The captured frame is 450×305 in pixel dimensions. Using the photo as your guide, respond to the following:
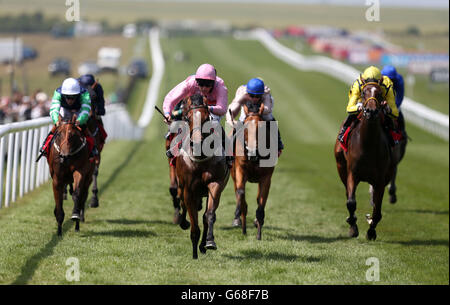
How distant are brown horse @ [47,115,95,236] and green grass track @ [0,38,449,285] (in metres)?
0.42

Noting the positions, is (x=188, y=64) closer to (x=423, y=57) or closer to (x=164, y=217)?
(x=423, y=57)

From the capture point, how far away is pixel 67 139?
1052 centimetres

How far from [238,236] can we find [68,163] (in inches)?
95.3

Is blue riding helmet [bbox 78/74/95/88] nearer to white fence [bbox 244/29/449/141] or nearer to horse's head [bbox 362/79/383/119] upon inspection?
horse's head [bbox 362/79/383/119]

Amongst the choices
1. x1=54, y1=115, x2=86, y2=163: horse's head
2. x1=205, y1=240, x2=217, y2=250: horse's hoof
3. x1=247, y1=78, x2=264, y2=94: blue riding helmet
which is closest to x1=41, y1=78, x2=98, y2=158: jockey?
x1=54, y1=115, x2=86, y2=163: horse's head

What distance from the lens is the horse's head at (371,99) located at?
10.2 meters

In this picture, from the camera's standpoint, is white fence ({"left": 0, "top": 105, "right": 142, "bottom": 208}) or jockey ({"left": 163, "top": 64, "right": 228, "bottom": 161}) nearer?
jockey ({"left": 163, "top": 64, "right": 228, "bottom": 161})

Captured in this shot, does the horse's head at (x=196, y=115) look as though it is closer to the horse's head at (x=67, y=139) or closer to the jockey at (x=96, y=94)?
the horse's head at (x=67, y=139)

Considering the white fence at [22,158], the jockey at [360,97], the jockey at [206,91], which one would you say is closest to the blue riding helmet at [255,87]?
the jockey at [206,91]

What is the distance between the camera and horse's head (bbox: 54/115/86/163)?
1052 centimetres

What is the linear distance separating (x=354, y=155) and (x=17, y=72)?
2044 inches

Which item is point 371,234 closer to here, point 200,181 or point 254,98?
point 254,98

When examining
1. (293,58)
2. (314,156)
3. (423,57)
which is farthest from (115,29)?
(314,156)

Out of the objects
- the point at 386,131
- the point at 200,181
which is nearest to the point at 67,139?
the point at 200,181
